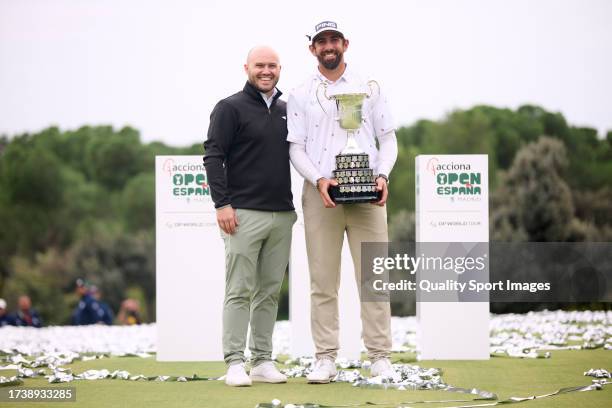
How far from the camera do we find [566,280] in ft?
36.3

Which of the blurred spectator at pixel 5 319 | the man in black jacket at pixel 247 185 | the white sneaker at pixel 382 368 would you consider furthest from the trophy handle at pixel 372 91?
the blurred spectator at pixel 5 319

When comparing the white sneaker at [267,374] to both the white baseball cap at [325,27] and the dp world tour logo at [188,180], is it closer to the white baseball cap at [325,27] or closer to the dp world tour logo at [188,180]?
the white baseball cap at [325,27]

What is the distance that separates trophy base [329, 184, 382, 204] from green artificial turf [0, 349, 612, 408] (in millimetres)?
1148

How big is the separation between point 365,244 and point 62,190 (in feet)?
113

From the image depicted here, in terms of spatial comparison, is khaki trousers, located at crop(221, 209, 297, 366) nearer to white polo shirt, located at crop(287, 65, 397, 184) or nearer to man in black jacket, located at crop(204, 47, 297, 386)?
man in black jacket, located at crop(204, 47, 297, 386)

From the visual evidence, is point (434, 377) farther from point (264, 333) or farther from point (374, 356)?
point (264, 333)

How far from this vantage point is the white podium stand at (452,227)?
8789 mm

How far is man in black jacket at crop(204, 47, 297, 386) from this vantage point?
22.4 ft

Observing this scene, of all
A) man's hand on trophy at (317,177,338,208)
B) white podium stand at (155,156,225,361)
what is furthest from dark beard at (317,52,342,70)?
white podium stand at (155,156,225,361)

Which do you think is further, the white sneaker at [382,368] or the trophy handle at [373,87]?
the trophy handle at [373,87]

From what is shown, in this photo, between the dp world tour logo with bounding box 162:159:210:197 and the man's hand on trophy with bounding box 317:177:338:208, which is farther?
the dp world tour logo with bounding box 162:159:210:197

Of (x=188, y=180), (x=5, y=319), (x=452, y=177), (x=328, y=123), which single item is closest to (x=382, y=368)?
(x=328, y=123)

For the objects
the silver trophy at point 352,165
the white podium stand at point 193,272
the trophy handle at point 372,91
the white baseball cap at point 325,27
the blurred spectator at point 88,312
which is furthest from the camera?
the blurred spectator at point 88,312

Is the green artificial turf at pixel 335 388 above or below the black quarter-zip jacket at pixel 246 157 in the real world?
below
